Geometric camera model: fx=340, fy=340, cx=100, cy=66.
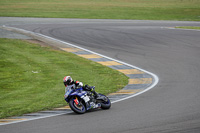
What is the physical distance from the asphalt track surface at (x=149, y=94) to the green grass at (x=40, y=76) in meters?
2.00

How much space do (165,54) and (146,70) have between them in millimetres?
4823

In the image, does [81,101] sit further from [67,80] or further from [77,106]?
[67,80]

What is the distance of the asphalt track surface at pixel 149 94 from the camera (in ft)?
30.8

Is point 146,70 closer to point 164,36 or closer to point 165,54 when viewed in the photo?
point 165,54

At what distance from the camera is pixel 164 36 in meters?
31.1

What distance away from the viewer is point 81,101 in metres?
11.3

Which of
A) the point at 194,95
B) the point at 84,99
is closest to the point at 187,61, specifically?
the point at 194,95

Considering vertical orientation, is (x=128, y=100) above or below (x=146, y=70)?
below

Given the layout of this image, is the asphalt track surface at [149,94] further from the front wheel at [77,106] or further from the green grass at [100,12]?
the green grass at [100,12]

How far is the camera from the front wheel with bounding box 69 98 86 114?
11.0 meters

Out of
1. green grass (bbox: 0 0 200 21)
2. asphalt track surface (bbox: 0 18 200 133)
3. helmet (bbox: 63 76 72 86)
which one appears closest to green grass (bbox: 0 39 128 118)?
helmet (bbox: 63 76 72 86)

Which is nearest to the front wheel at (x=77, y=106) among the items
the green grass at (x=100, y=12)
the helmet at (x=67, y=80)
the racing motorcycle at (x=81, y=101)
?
the racing motorcycle at (x=81, y=101)

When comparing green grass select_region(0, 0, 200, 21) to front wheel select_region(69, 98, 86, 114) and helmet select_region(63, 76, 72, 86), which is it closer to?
helmet select_region(63, 76, 72, 86)

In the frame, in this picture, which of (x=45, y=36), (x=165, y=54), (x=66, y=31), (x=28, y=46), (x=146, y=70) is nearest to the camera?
(x=146, y=70)
